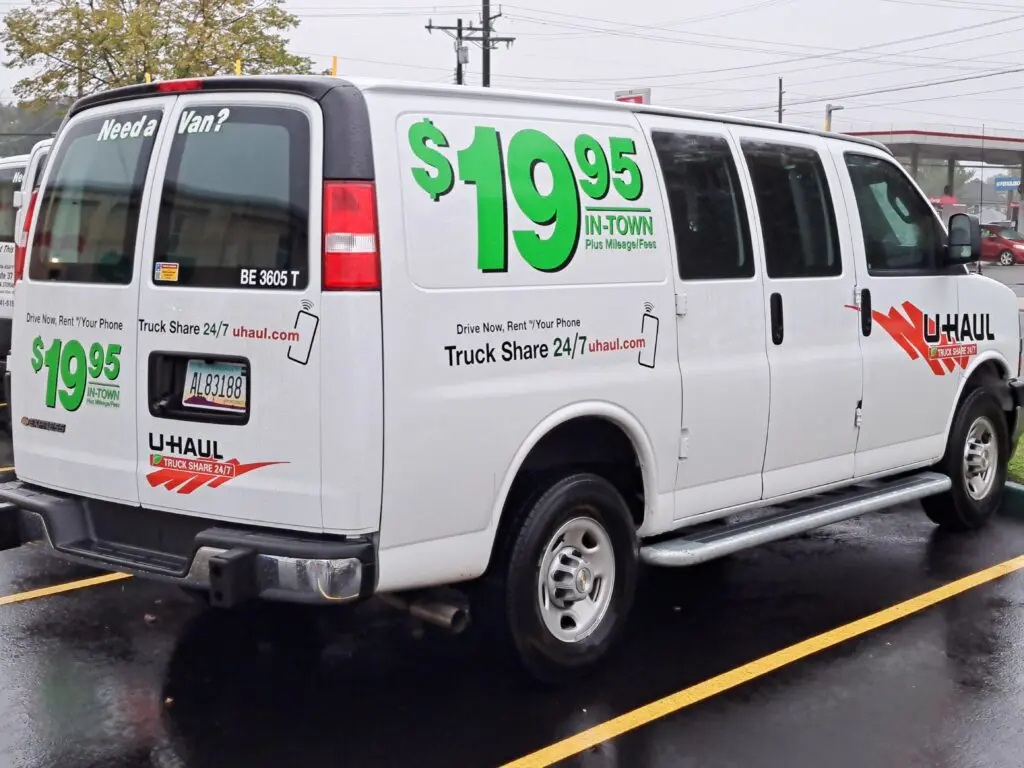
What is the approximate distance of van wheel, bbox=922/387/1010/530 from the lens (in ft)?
22.7

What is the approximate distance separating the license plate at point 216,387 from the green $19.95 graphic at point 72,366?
1.17ft

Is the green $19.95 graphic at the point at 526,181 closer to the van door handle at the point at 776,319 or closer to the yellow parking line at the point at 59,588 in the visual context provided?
the van door handle at the point at 776,319

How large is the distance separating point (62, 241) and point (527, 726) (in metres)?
2.65

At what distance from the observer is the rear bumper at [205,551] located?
391 centimetres

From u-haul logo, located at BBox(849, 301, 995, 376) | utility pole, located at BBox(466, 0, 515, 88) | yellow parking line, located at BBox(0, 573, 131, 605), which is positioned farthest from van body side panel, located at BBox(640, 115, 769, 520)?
utility pole, located at BBox(466, 0, 515, 88)

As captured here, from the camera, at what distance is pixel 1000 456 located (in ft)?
23.9

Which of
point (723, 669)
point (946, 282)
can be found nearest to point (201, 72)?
point (946, 282)

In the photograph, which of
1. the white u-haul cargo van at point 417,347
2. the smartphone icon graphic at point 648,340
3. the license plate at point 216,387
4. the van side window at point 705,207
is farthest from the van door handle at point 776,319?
the license plate at point 216,387

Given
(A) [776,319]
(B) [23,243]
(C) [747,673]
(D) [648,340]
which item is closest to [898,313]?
(A) [776,319]

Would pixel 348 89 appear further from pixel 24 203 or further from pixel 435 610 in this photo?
pixel 24 203

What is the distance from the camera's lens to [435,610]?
14.6 ft

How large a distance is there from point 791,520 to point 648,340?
53.4 inches

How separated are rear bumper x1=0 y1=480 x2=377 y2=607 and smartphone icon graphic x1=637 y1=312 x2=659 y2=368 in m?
1.50

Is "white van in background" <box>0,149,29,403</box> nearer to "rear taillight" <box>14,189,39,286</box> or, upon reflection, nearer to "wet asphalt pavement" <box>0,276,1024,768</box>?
"wet asphalt pavement" <box>0,276,1024,768</box>
